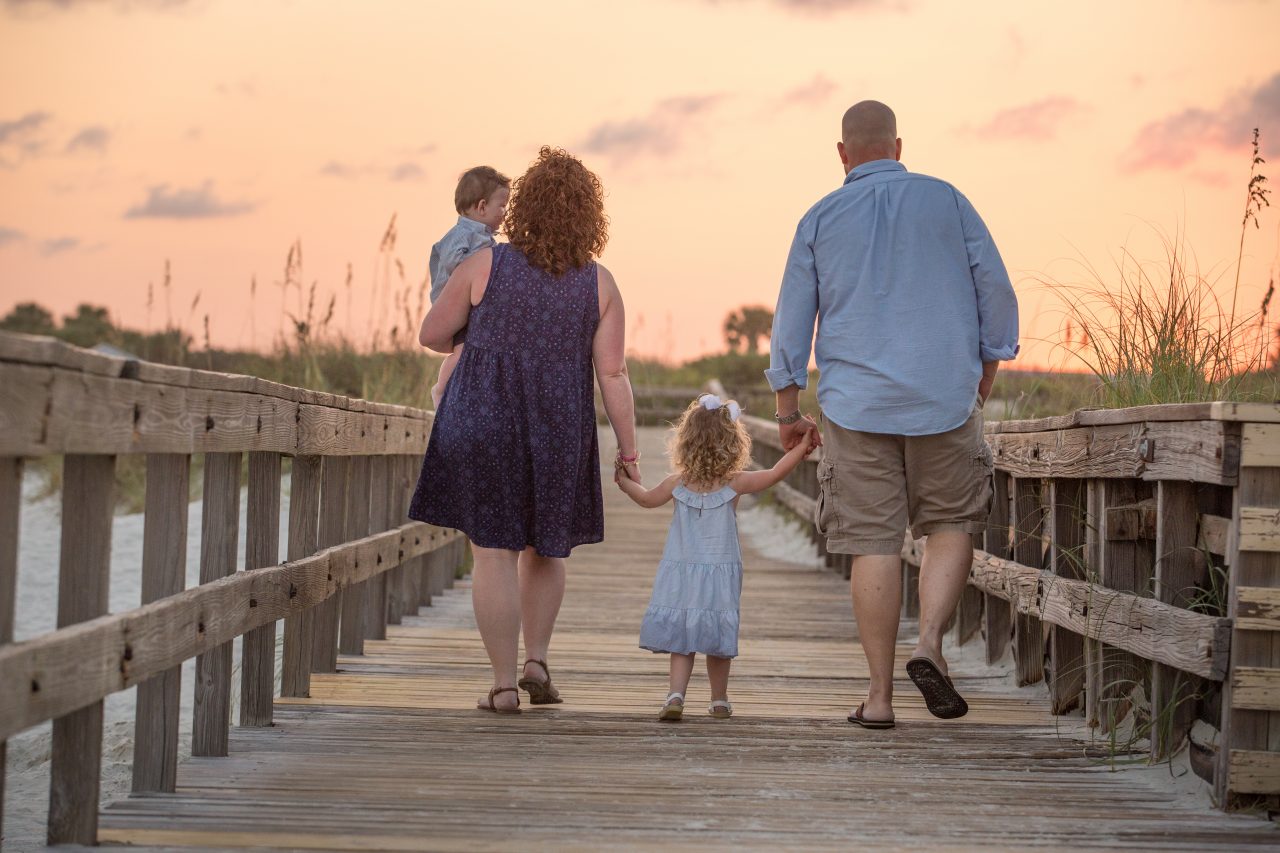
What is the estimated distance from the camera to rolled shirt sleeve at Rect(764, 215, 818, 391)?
417cm

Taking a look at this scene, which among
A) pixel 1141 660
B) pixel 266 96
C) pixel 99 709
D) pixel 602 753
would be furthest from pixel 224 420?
pixel 266 96

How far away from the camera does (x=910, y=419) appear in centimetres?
401

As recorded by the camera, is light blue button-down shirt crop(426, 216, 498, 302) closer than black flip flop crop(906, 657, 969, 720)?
No

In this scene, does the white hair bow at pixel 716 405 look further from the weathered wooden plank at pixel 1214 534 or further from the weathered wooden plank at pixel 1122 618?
the weathered wooden plank at pixel 1214 534

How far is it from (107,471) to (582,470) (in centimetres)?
199

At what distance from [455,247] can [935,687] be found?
202 cm

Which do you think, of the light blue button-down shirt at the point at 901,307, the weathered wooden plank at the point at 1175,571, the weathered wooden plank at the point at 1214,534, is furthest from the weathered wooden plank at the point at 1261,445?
the light blue button-down shirt at the point at 901,307

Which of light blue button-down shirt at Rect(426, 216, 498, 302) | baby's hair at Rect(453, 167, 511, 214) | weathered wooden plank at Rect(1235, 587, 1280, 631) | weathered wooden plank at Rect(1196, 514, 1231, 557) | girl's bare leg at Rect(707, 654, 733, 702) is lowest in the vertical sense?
girl's bare leg at Rect(707, 654, 733, 702)

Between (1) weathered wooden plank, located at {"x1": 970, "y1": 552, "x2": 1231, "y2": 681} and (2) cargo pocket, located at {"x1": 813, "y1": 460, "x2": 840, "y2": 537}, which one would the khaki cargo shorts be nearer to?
(2) cargo pocket, located at {"x1": 813, "y1": 460, "x2": 840, "y2": 537}

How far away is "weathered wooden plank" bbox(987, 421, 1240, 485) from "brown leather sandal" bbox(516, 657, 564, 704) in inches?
66.4

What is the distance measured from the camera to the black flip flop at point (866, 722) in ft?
→ 13.4

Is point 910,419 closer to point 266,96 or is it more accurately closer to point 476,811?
point 476,811

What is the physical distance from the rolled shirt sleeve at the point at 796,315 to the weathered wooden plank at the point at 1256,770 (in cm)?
165

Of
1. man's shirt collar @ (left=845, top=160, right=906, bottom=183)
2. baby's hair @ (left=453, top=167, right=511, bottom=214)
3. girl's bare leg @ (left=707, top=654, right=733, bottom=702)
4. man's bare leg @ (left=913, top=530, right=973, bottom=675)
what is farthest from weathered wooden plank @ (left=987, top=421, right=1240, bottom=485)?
baby's hair @ (left=453, top=167, right=511, bottom=214)
